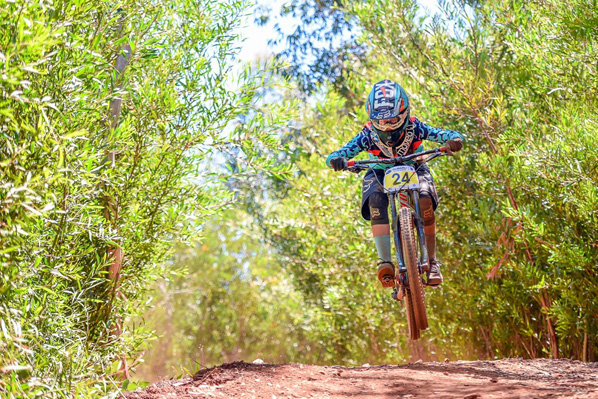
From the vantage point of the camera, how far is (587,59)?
6.56m

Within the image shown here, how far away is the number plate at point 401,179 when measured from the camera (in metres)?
5.46

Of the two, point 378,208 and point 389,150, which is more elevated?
point 389,150

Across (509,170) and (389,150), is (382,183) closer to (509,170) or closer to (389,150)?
(389,150)

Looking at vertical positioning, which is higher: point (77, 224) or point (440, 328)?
point (77, 224)

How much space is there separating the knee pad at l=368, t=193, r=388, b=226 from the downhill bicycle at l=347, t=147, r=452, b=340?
11cm

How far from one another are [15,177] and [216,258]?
2191 cm

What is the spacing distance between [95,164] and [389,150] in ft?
8.60

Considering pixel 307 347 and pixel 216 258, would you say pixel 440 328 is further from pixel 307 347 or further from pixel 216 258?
pixel 216 258

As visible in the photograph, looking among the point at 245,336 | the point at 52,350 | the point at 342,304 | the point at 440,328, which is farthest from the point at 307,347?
the point at 52,350

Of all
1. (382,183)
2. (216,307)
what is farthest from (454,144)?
(216,307)

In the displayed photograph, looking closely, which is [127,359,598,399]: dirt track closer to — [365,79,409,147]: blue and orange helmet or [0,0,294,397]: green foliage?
[0,0,294,397]: green foliage

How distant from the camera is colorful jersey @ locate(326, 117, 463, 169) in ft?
19.2

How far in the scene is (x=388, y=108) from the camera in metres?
5.61

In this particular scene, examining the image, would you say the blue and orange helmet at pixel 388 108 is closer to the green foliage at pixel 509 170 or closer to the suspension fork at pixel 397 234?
the suspension fork at pixel 397 234
